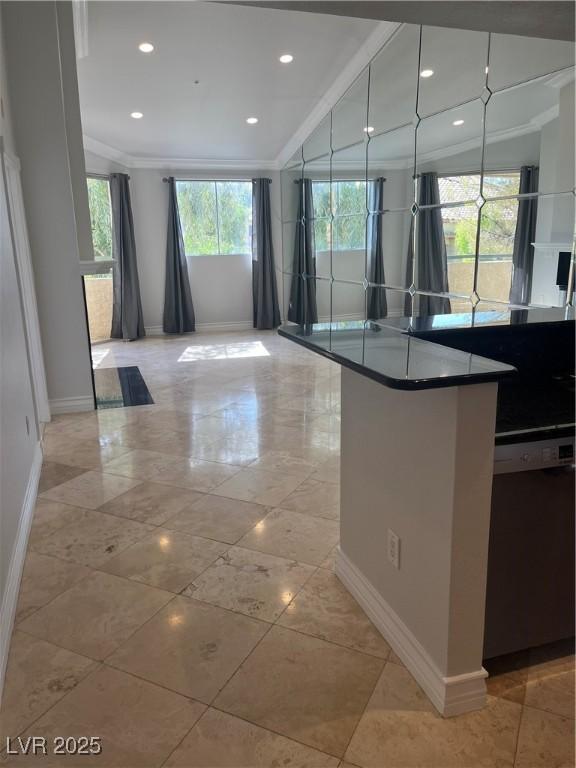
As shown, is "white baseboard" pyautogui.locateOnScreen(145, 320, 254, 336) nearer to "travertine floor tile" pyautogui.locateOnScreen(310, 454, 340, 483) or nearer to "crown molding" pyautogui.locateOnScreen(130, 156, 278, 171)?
"crown molding" pyautogui.locateOnScreen(130, 156, 278, 171)

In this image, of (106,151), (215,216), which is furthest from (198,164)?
(106,151)

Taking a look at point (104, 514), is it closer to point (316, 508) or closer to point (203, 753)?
point (316, 508)

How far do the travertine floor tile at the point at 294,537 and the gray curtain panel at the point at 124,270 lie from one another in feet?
20.4

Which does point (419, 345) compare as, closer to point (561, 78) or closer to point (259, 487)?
point (259, 487)

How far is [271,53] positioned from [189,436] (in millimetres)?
3487

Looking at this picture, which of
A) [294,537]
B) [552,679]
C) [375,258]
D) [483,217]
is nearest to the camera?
[552,679]

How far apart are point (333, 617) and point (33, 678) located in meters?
0.98

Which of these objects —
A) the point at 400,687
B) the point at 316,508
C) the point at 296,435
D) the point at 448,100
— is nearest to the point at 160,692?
the point at 400,687

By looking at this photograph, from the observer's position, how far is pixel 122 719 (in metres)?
1.50

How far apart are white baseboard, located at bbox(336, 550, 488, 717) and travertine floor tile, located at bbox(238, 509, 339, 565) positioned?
0.40m

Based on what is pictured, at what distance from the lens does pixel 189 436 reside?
12.8 ft

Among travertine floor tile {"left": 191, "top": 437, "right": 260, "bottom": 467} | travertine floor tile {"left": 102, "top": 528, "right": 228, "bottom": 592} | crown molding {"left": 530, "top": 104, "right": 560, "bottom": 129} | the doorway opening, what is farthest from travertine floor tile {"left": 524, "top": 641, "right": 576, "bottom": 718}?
the doorway opening

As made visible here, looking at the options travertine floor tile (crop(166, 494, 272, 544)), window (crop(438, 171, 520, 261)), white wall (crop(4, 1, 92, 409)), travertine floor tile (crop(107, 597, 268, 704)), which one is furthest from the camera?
white wall (crop(4, 1, 92, 409))

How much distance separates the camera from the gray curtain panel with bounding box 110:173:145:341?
7.88m
